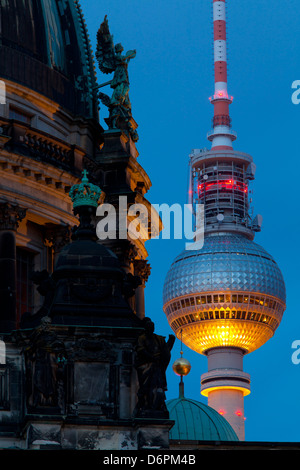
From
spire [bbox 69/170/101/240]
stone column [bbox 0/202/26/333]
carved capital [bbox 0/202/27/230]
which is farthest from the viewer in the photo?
carved capital [bbox 0/202/27/230]

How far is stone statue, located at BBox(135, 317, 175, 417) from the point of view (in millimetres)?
43938

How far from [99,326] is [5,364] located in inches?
122

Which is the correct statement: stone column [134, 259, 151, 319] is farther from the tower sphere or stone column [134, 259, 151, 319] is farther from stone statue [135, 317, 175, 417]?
stone statue [135, 317, 175, 417]

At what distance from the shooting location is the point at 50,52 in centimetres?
6706

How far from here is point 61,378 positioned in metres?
43.6

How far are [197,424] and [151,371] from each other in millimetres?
21935

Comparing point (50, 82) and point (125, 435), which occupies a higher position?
point (50, 82)

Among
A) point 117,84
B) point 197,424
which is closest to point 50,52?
point 117,84

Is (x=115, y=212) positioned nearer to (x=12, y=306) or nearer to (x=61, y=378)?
(x=12, y=306)

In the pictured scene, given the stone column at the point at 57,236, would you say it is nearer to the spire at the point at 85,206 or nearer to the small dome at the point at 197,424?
the small dome at the point at 197,424

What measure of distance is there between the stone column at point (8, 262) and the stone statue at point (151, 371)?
15.6 meters

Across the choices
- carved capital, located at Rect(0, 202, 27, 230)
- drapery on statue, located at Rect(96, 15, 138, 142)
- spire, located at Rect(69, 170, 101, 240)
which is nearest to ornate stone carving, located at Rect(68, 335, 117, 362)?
spire, located at Rect(69, 170, 101, 240)

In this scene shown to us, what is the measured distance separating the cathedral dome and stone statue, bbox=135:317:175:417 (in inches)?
896

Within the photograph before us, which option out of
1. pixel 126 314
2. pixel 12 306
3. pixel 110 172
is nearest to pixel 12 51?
pixel 110 172
